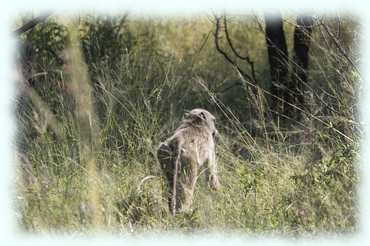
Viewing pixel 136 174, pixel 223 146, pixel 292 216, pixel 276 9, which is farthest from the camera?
pixel 276 9

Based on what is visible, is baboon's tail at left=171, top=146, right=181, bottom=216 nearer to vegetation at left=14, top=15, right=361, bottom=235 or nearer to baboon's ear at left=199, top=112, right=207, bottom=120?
vegetation at left=14, top=15, right=361, bottom=235

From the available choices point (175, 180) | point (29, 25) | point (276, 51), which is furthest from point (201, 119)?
point (276, 51)

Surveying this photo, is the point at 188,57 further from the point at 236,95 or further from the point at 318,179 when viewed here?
the point at 318,179

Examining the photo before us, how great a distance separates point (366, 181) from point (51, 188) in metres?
2.15

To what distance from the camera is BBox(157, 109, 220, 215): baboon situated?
610 centimetres

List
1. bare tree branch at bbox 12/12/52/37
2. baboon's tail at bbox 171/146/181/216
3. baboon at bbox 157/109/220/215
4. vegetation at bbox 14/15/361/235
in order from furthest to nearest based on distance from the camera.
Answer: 1. bare tree branch at bbox 12/12/52/37
2. baboon at bbox 157/109/220/215
3. baboon's tail at bbox 171/146/181/216
4. vegetation at bbox 14/15/361/235

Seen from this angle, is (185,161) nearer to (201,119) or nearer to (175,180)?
(175,180)

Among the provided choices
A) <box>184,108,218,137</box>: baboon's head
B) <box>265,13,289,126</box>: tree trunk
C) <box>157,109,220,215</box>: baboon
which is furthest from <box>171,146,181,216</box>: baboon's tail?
<box>265,13,289,126</box>: tree trunk

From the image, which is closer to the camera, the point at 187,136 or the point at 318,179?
the point at 318,179

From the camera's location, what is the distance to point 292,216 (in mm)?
5562

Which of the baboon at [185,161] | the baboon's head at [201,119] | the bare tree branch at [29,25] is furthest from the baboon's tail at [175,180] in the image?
the bare tree branch at [29,25]

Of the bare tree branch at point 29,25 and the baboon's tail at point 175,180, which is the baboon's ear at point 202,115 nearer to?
the baboon's tail at point 175,180

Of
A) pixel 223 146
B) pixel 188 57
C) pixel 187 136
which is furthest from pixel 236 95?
pixel 187 136

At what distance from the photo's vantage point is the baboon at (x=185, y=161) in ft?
20.0
